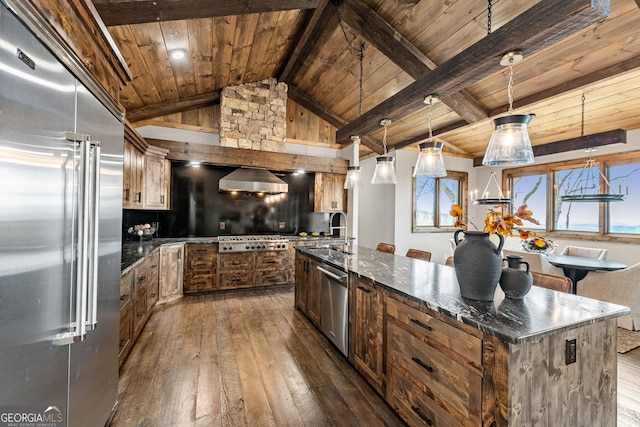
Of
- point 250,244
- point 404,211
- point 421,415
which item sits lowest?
point 421,415

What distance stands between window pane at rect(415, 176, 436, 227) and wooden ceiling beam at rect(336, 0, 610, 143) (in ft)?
11.5

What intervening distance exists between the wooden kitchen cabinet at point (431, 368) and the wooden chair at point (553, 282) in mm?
1137

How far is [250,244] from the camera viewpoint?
4.93 m

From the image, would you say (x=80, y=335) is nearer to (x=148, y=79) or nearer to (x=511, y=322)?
(x=511, y=322)

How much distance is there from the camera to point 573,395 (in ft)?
4.43

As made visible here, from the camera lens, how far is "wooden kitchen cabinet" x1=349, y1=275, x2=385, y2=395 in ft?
6.71

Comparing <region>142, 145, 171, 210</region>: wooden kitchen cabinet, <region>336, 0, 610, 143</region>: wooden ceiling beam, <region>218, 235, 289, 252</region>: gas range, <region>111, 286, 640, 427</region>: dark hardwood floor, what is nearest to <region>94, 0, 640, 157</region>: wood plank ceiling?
<region>336, 0, 610, 143</region>: wooden ceiling beam

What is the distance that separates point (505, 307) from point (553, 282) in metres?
0.90

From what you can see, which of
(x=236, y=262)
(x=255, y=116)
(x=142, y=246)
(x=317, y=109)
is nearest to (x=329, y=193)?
(x=317, y=109)

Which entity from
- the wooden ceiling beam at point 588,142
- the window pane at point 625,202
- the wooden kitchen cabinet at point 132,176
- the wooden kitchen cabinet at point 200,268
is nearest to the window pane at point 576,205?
the window pane at point 625,202

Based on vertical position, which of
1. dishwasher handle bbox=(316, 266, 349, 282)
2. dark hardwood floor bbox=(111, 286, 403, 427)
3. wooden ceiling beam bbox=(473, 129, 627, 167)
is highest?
wooden ceiling beam bbox=(473, 129, 627, 167)

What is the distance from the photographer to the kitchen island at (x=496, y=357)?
1221 mm

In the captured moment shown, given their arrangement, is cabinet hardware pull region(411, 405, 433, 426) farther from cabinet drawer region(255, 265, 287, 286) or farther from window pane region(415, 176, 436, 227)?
window pane region(415, 176, 436, 227)

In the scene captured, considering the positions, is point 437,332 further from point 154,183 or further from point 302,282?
point 154,183
